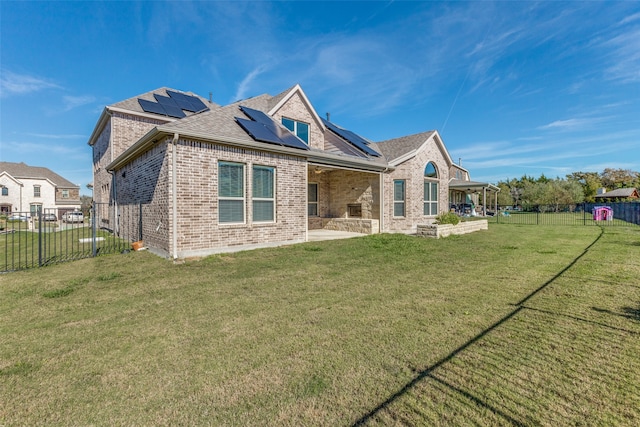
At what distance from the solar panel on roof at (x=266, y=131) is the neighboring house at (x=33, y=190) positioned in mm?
39220

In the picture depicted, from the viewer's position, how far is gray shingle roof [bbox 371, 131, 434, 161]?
1494cm

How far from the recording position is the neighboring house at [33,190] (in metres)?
36.7

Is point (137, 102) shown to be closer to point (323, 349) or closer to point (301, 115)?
point (301, 115)

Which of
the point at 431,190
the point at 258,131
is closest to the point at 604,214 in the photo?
the point at 431,190

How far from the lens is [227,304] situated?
167 inches

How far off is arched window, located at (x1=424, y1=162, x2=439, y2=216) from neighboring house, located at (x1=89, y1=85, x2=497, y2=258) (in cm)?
6

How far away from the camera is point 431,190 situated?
52.6 feet

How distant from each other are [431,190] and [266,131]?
10721 mm

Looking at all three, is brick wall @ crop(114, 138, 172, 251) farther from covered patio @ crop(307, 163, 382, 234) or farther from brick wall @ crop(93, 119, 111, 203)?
covered patio @ crop(307, 163, 382, 234)

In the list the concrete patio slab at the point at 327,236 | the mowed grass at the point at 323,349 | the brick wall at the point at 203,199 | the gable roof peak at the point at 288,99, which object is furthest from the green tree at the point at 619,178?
the brick wall at the point at 203,199

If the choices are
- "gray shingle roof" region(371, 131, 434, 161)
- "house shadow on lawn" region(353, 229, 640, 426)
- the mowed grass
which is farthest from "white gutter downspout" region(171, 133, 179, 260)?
"gray shingle roof" region(371, 131, 434, 161)

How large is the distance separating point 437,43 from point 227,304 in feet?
54.2

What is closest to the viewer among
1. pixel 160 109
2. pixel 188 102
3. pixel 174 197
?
pixel 174 197

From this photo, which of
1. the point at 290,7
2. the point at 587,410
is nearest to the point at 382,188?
the point at 290,7
